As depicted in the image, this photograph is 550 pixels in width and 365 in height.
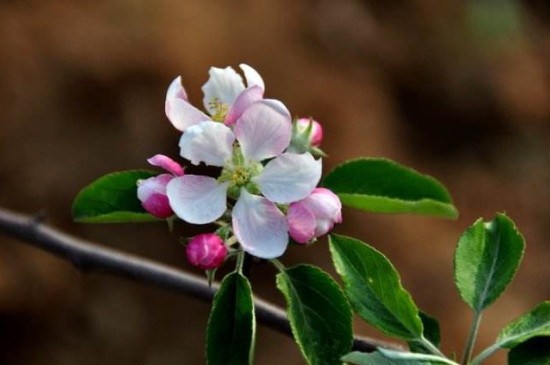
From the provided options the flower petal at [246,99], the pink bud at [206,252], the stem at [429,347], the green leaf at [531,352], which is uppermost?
the flower petal at [246,99]

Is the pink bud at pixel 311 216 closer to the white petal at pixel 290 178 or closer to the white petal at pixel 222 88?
the white petal at pixel 290 178

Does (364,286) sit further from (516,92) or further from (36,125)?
(516,92)

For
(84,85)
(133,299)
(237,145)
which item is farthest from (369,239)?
(237,145)

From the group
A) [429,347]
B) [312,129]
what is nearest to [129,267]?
[312,129]

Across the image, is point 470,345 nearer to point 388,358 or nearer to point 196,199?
point 388,358

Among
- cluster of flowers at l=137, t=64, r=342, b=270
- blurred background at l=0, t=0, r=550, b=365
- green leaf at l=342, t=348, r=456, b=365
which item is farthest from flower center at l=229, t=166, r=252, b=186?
blurred background at l=0, t=0, r=550, b=365

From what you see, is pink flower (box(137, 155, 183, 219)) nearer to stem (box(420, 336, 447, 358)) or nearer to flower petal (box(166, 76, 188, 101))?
flower petal (box(166, 76, 188, 101))

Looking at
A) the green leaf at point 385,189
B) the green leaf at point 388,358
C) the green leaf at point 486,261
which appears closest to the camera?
the green leaf at point 388,358

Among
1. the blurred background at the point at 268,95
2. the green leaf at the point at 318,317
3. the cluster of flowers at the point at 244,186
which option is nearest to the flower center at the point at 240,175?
the cluster of flowers at the point at 244,186
